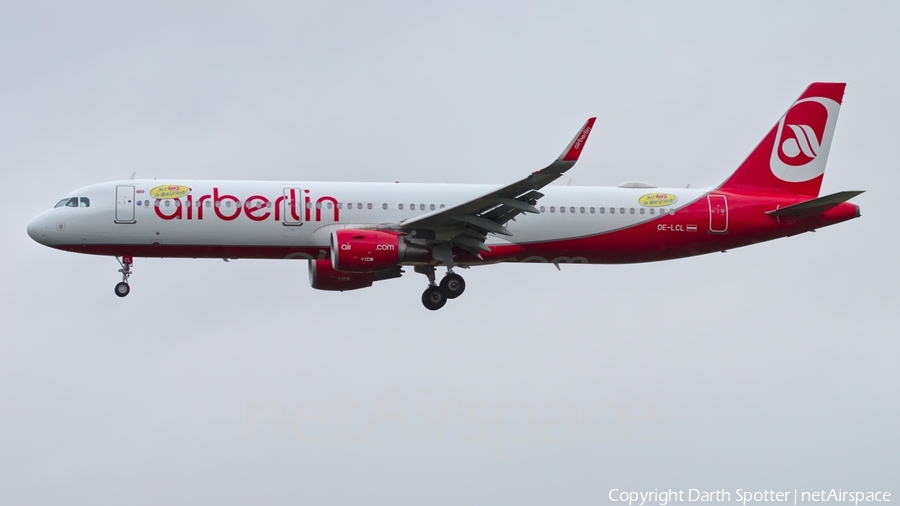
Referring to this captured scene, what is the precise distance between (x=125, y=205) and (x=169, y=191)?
1447mm

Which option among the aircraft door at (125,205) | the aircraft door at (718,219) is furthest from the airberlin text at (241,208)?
the aircraft door at (718,219)

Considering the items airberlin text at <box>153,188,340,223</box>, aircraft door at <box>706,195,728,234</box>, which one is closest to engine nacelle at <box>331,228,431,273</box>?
airberlin text at <box>153,188,340,223</box>

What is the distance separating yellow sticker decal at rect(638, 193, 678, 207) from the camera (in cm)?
4275

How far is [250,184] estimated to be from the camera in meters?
40.8

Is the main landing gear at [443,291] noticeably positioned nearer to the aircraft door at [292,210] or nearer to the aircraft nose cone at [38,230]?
the aircraft door at [292,210]

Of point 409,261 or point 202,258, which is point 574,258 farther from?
point 202,258

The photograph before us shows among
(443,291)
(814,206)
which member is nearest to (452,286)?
(443,291)

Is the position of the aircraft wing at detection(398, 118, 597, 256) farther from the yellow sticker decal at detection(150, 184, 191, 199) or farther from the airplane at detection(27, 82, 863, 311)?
the yellow sticker decal at detection(150, 184, 191, 199)

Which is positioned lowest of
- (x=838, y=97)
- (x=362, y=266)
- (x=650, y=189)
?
(x=362, y=266)

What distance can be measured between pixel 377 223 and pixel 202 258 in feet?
18.9

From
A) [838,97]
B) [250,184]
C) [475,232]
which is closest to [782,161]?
[838,97]

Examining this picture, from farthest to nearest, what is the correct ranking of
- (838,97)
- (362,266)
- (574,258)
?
1. (838,97)
2. (574,258)
3. (362,266)

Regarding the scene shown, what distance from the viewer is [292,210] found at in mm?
40188

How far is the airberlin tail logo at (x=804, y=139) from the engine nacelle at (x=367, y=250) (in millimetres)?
14134
